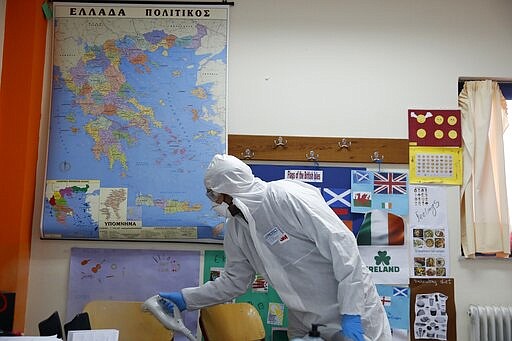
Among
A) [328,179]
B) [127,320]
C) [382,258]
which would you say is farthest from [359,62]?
[127,320]

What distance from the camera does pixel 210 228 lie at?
2998mm

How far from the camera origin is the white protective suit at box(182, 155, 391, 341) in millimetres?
2172

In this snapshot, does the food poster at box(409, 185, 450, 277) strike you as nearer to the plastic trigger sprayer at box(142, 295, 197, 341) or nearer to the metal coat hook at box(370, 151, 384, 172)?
the metal coat hook at box(370, 151, 384, 172)

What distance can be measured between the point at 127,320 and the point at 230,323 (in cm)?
58

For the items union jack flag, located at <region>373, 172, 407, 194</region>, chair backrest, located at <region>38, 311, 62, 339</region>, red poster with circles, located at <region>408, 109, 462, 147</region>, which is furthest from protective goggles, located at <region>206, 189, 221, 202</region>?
red poster with circles, located at <region>408, 109, 462, 147</region>

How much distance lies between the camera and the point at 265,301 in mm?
3012

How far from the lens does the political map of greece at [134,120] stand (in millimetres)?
3014

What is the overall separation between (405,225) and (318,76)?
108 centimetres

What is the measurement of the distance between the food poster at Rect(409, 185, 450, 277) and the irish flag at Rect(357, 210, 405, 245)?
82mm

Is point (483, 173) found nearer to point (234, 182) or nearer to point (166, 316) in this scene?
point (234, 182)

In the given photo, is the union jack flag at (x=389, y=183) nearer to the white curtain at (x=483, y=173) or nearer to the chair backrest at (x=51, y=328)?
the white curtain at (x=483, y=173)

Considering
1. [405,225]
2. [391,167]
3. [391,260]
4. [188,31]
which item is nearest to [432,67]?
[391,167]

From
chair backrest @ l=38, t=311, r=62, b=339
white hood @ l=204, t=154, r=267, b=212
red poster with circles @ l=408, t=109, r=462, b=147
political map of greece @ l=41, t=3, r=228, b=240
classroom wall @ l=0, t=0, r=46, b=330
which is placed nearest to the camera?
chair backrest @ l=38, t=311, r=62, b=339

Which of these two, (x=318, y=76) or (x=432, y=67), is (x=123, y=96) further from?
(x=432, y=67)
